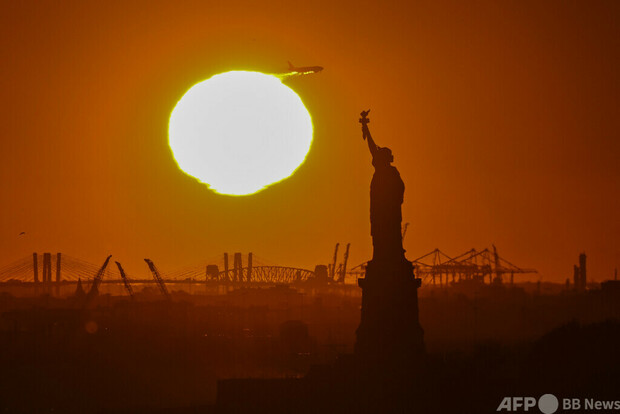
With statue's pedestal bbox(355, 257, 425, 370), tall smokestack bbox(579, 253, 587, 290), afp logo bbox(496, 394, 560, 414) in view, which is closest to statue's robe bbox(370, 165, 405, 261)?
statue's pedestal bbox(355, 257, 425, 370)

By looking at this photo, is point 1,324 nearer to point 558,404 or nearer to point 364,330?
point 364,330

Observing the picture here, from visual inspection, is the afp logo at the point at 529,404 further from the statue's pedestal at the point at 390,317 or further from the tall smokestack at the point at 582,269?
the tall smokestack at the point at 582,269

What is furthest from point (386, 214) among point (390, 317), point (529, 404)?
point (529, 404)

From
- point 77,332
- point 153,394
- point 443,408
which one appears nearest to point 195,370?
point 153,394

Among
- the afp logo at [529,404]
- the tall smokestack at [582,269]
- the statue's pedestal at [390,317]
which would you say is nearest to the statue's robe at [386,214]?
the statue's pedestal at [390,317]

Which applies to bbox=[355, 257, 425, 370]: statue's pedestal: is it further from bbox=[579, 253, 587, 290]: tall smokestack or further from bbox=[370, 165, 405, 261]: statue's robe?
bbox=[579, 253, 587, 290]: tall smokestack

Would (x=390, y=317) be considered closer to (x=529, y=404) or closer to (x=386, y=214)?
(x=386, y=214)
